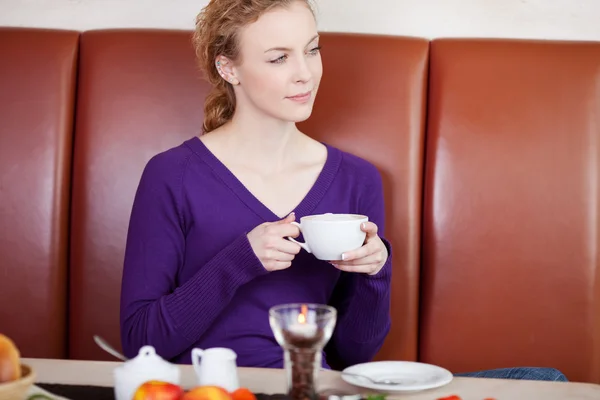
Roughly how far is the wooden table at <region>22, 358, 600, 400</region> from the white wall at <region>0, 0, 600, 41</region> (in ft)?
3.74

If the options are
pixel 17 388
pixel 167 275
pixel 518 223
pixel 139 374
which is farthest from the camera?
pixel 518 223

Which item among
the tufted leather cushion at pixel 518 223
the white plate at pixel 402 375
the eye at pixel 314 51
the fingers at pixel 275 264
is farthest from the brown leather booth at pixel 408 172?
the white plate at pixel 402 375

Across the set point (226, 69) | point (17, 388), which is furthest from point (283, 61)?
point (17, 388)

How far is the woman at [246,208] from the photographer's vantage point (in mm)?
1429

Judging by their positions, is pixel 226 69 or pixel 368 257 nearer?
pixel 368 257

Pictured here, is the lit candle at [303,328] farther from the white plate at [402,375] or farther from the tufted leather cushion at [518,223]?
the tufted leather cushion at [518,223]

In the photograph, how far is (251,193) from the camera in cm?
158

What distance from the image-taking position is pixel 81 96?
1.86 meters

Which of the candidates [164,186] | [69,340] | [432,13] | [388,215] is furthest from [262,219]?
[432,13]

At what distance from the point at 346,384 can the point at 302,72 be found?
658 millimetres

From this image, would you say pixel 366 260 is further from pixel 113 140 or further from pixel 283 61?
pixel 113 140

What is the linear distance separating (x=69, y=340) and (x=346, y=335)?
69 cm

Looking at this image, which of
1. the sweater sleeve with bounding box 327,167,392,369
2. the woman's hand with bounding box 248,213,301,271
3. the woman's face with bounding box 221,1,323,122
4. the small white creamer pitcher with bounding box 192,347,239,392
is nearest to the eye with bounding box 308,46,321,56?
the woman's face with bounding box 221,1,323,122

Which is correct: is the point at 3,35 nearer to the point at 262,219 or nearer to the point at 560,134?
the point at 262,219
